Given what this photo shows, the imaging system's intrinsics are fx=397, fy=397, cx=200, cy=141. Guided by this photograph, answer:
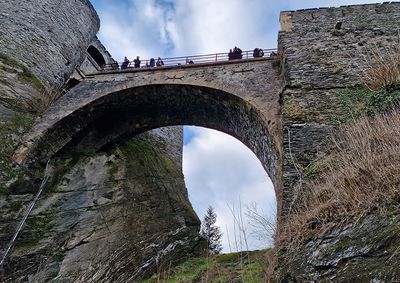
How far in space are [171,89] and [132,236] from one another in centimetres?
330

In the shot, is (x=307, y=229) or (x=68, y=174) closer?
(x=307, y=229)

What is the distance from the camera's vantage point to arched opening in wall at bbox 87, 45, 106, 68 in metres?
14.5

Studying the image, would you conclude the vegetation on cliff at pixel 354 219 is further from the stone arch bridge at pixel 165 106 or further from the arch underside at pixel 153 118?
the arch underside at pixel 153 118

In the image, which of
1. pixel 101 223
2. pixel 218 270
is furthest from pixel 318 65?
pixel 101 223

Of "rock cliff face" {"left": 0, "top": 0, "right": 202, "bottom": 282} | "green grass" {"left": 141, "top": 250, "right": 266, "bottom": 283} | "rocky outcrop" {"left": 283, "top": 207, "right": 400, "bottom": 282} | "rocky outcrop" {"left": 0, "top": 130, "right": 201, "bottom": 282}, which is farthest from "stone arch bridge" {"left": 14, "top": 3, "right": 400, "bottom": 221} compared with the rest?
"rocky outcrop" {"left": 283, "top": 207, "right": 400, "bottom": 282}

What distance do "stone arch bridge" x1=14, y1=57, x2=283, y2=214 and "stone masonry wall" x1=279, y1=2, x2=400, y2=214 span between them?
648 mm

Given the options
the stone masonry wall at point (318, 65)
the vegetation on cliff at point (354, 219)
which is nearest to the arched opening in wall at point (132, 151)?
the stone masonry wall at point (318, 65)

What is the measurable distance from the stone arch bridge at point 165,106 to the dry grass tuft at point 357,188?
293 centimetres

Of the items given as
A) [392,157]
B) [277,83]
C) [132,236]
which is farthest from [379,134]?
[132,236]

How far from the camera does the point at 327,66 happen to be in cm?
714

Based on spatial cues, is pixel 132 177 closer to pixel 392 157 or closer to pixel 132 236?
pixel 132 236

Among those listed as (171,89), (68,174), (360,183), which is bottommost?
(360,183)

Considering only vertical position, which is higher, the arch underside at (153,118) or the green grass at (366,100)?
the arch underside at (153,118)

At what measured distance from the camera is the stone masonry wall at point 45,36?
976 cm
